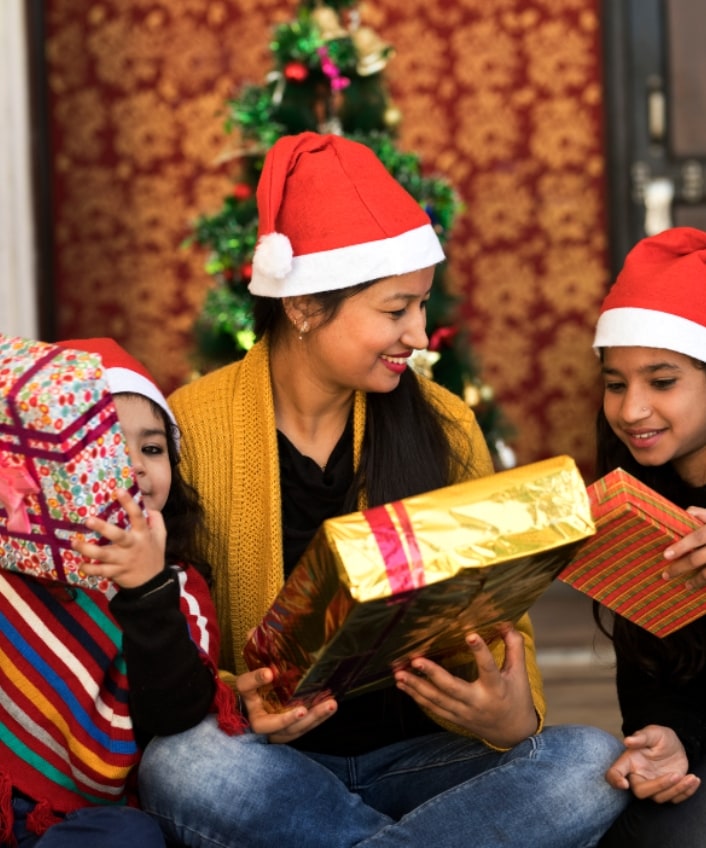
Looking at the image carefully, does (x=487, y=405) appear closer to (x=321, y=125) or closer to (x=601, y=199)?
(x=321, y=125)

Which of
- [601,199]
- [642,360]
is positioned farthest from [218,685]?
[601,199]

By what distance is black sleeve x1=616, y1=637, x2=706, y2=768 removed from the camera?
1613 mm

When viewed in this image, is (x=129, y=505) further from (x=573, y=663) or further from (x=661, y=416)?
(x=573, y=663)

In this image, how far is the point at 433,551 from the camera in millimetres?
1229

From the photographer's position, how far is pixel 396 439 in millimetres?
1765

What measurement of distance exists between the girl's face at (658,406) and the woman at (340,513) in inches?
8.4

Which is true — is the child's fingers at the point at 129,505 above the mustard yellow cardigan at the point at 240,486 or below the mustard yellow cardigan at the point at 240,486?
above

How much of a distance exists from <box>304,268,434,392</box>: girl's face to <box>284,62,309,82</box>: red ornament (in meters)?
1.16

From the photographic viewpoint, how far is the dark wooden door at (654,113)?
4125 millimetres

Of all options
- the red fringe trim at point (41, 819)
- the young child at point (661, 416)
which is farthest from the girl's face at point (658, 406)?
the red fringe trim at point (41, 819)

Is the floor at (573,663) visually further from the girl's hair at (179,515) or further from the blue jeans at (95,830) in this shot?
the blue jeans at (95,830)

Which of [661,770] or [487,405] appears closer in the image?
[661,770]

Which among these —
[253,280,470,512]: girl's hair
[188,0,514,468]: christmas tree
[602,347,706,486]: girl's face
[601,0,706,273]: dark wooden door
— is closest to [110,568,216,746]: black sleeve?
[253,280,470,512]: girl's hair

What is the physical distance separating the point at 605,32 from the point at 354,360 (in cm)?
285
